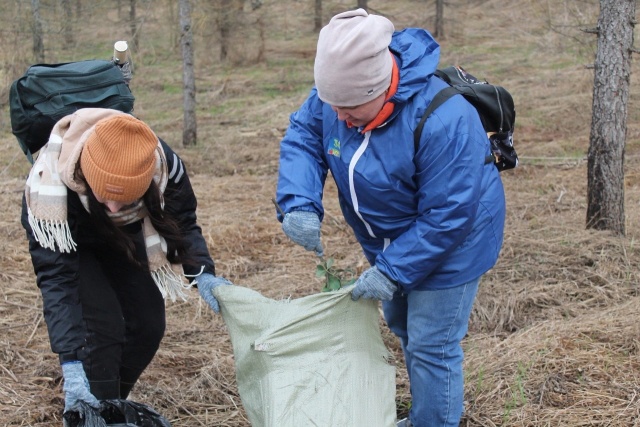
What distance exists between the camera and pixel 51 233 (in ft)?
7.52

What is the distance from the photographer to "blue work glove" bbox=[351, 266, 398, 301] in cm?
235

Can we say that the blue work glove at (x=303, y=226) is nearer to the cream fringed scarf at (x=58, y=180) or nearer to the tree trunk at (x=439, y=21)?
the cream fringed scarf at (x=58, y=180)

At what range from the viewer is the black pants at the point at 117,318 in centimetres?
250

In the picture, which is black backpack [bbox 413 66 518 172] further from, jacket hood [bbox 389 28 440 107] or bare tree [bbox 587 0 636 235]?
bare tree [bbox 587 0 636 235]

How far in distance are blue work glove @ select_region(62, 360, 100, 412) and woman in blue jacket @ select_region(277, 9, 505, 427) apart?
0.83 meters

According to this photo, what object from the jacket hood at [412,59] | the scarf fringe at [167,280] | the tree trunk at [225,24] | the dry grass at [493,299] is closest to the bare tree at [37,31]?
the dry grass at [493,299]

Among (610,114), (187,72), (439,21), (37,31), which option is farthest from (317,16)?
(610,114)

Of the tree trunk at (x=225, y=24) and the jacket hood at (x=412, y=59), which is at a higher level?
the jacket hood at (x=412, y=59)

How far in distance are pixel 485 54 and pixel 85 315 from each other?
16.3 meters

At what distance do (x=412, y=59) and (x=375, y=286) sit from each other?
737 millimetres

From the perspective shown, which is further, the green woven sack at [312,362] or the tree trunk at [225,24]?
the tree trunk at [225,24]

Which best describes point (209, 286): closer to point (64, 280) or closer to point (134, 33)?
point (64, 280)

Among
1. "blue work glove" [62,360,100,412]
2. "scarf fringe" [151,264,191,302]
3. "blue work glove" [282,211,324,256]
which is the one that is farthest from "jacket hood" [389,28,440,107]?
"blue work glove" [62,360,100,412]

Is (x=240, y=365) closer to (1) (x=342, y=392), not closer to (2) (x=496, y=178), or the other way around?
(1) (x=342, y=392)
